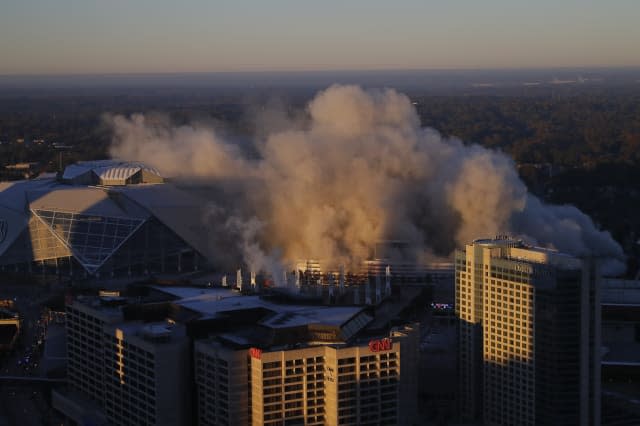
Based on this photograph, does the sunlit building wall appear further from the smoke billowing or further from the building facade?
the smoke billowing

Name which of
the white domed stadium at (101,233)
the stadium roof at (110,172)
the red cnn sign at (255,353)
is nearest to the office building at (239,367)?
the red cnn sign at (255,353)

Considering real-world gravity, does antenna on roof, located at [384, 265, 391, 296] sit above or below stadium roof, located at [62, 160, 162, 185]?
below

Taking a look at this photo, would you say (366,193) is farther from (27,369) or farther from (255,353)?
(255,353)

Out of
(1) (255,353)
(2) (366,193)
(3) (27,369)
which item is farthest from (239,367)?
(2) (366,193)

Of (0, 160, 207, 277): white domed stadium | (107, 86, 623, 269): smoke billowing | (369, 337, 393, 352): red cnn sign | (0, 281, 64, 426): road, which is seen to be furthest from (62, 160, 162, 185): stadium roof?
(369, 337, 393, 352): red cnn sign

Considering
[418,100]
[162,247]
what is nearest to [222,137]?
[162,247]
